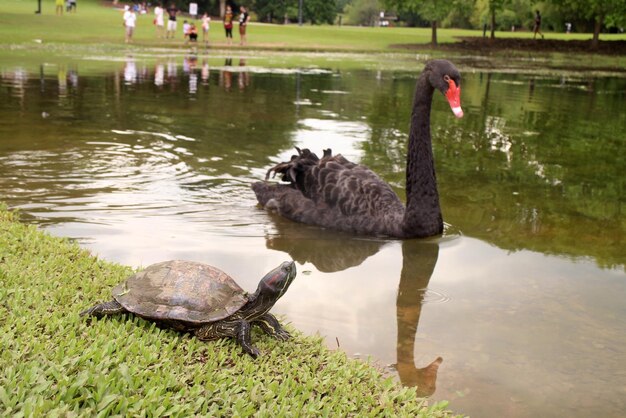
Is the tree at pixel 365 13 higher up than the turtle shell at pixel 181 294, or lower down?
higher up

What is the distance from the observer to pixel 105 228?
670cm

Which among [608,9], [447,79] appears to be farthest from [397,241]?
[608,9]

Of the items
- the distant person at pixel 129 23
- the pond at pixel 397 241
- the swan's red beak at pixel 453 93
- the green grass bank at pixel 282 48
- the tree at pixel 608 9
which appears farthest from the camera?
the tree at pixel 608 9

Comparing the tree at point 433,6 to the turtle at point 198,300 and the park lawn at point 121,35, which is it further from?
the turtle at point 198,300

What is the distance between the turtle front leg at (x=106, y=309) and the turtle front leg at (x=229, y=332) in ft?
1.55

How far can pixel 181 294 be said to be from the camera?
3.97 meters

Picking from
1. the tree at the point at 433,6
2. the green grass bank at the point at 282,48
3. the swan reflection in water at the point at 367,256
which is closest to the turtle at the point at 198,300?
the swan reflection in water at the point at 367,256

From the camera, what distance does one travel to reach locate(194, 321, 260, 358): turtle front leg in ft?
12.9

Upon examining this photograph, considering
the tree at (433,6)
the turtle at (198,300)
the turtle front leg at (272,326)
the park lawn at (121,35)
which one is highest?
the tree at (433,6)

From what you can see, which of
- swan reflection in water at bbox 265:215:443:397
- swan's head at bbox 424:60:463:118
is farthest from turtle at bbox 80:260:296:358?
swan's head at bbox 424:60:463:118

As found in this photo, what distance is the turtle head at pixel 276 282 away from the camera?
389 centimetres

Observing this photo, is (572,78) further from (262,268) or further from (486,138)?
(262,268)

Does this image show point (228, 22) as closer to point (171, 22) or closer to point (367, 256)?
point (171, 22)

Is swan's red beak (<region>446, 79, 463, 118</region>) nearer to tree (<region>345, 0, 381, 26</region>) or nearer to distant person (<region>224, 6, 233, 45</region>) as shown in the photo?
distant person (<region>224, 6, 233, 45</region>)
